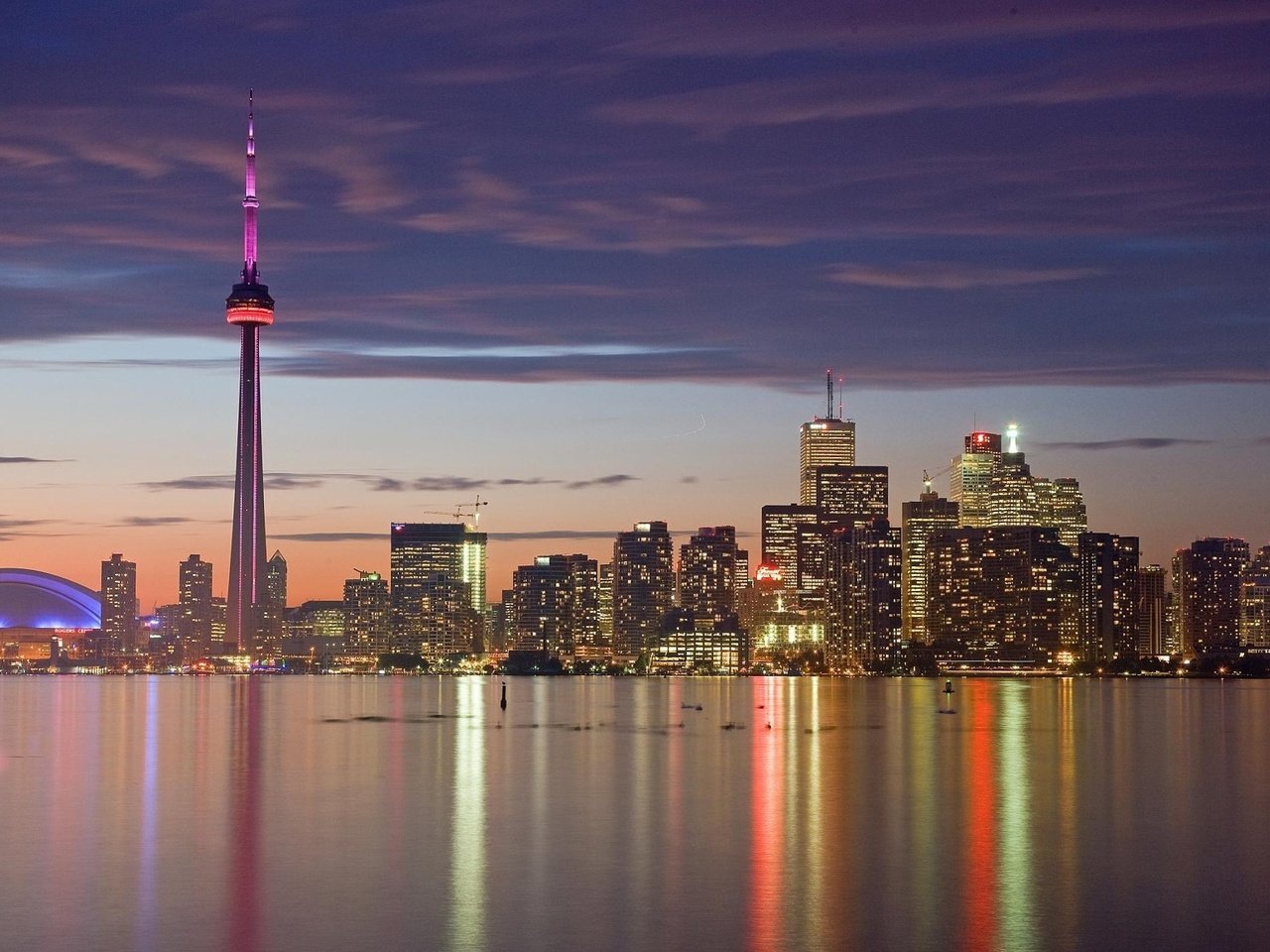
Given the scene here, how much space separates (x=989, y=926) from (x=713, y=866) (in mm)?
11422

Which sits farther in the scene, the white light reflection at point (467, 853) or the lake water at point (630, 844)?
the lake water at point (630, 844)

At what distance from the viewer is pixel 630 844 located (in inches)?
2183

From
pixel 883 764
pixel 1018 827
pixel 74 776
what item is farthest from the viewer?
pixel 883 764

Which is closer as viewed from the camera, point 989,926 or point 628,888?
point 989,926

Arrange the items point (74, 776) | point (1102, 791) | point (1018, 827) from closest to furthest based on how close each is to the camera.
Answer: point (1018, 827), point (1102, 791), point (74, 776)

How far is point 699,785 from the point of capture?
76312 millimetres

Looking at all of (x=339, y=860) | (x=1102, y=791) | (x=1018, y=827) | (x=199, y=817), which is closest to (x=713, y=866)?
(x=339, y=860)

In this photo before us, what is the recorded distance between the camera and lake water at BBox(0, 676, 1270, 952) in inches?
1597

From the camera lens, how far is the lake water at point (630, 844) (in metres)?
40.6

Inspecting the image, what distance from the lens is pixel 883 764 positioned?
8944 centimetres

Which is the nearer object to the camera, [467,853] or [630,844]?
[467,853]

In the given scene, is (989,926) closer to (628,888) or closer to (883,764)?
(628,888)

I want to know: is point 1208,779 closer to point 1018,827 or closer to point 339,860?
point 1018,827

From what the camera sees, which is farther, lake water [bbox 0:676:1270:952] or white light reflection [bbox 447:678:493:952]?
lake water [bbox 0:676:1270:952]
